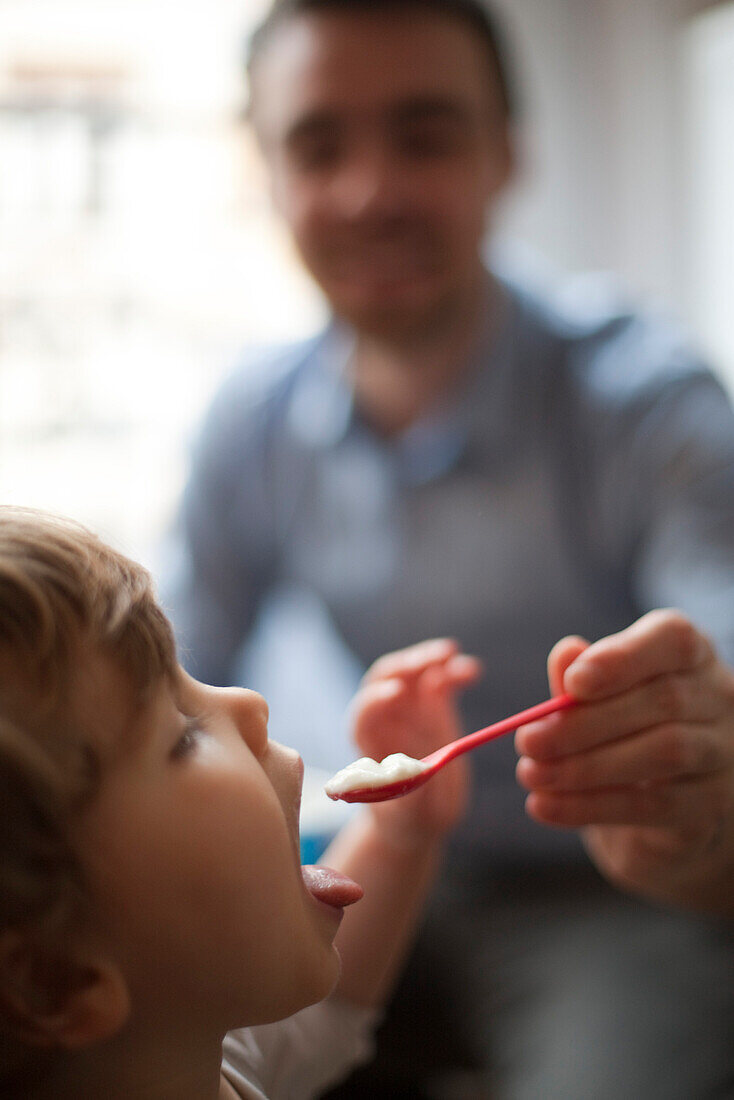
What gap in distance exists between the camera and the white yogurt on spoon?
387 millimetres

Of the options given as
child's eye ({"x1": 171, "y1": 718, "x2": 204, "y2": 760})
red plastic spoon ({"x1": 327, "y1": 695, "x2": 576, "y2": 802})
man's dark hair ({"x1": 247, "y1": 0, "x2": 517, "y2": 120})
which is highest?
man's dark hair ({"x1": 247, "y1": 0, "x2": 517, "y2": 120})

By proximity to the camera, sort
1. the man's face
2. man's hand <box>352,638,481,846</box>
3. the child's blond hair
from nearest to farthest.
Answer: the child's blond hair
man's hand <box>352,638,481,846</box>
the man's face

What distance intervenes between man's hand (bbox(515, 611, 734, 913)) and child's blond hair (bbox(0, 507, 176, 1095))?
7.2 inches

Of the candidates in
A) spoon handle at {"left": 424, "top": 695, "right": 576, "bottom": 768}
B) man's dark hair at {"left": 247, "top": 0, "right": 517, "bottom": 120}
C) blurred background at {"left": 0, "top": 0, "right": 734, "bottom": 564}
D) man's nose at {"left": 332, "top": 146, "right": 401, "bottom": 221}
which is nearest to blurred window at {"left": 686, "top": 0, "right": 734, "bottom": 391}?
blurred background at {"left": 0, "top": 0, "right": 734, "bottom": 564}

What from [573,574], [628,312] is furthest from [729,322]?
[573,574]

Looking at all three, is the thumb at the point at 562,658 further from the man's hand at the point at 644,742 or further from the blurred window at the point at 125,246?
the blurred window at the point at 125,246

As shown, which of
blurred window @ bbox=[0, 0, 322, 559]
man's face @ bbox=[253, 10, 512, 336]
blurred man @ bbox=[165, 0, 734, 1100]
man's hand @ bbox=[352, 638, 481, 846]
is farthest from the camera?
blurred window @ bbox=[0, 0, 322, 559]

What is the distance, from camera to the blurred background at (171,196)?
1.31 metres

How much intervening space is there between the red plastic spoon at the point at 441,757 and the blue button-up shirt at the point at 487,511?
0.86 ft

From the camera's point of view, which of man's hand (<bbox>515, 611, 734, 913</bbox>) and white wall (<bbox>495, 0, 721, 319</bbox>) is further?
white wall (<bbox>495, 0, 721, 319</bbox>)

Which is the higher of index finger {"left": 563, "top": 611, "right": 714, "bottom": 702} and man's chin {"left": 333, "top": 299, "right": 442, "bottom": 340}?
man's chin {"left": 333, "top": 299, "right": 442, "bottom": 340}

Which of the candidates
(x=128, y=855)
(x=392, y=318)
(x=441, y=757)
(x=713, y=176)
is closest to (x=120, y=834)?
(x=128, y=855)

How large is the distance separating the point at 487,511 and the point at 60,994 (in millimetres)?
565

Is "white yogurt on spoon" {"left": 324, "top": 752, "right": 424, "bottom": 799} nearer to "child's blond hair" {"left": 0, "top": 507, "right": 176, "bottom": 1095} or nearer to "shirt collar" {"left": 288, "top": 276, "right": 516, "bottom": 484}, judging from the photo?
"child's blond hair" {"left": 0, "top": 507, "right": 176, "bottom": 1095}
